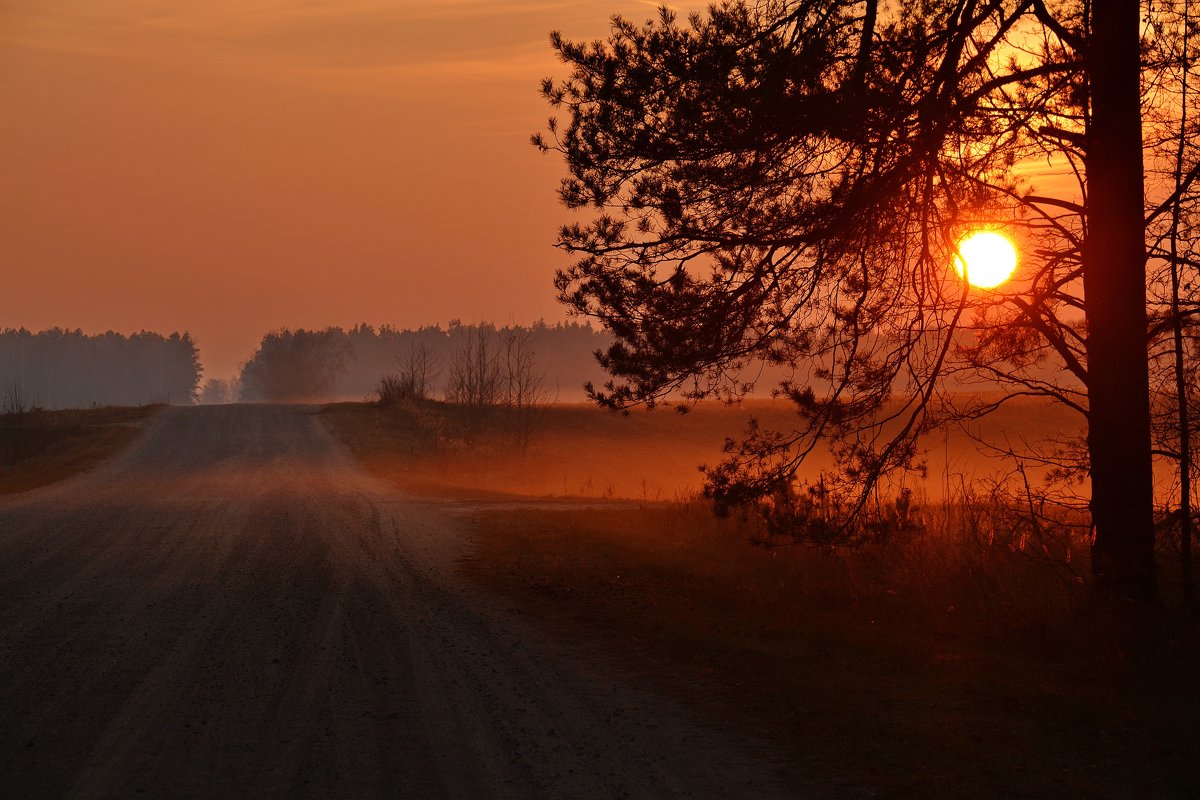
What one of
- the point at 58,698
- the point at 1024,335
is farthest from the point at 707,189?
the point at 58,698

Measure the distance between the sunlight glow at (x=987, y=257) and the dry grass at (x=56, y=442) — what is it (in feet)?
73.9

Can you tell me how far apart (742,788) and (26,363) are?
720ft

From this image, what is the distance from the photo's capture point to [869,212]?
29.7ft

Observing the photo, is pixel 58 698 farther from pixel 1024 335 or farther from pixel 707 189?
pixel 1024 335

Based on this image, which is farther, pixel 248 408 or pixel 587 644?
pixel 248 408

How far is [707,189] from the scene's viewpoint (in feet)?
32.2

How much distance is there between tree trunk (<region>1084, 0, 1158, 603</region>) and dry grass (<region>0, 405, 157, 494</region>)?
23.6 meters

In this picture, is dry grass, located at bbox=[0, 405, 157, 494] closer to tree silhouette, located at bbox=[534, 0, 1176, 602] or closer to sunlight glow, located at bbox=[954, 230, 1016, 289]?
tree silhouette, located at bbox=[534, 0, 1176, 602]

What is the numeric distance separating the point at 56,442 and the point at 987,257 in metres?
33.6

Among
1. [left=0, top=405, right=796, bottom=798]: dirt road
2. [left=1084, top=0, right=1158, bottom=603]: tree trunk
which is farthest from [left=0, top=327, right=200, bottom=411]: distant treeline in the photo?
[left=1084, top=0, right=1158, bottom=603]: tree trunk

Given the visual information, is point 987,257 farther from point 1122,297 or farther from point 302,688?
point 302,688

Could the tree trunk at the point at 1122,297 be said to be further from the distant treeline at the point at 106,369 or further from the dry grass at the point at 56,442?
the distant treeline at the point at 106,369

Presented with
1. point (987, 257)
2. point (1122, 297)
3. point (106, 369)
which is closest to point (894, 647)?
point (1122, 297)

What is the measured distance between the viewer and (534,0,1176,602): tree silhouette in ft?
28.6
